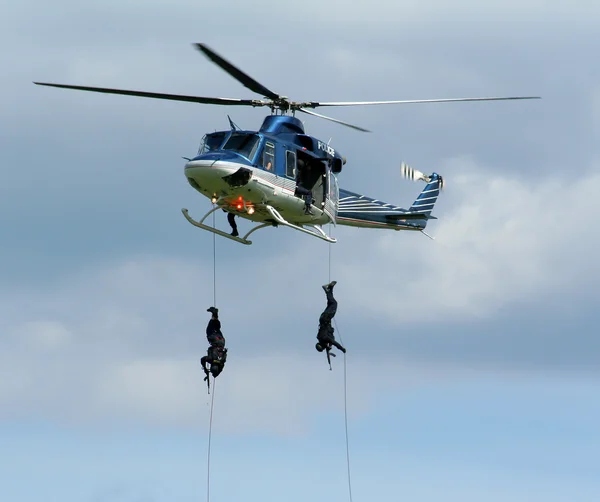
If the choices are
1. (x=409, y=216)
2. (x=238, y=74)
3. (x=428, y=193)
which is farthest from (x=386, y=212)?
(x=238, y=74)

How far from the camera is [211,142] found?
41062mm

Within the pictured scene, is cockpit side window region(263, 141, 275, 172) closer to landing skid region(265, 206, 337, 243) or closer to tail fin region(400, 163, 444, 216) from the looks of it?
landing skid region(265, 206, 337, 243)

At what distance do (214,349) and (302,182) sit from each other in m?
6.44

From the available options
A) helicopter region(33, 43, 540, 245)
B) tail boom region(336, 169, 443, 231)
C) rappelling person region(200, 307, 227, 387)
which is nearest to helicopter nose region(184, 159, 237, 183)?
helicopter region(33, 43, 540, 245)

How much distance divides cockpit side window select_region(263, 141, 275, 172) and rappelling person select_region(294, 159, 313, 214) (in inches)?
58.3

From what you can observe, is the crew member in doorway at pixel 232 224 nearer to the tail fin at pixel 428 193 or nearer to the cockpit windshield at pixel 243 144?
the cockpit windshield at pixel 243 144

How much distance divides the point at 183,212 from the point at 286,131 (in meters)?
4.53

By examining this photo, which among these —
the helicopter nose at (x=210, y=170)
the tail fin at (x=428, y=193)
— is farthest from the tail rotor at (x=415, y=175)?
the helicopter nose at (x=210, y=170)

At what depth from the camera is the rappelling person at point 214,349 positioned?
40.9 meters

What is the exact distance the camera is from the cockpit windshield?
4044 centimetres

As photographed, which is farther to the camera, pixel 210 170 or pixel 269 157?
pixel 269 157

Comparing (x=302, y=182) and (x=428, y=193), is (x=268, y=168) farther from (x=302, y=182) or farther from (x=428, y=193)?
(x=428, y=193)

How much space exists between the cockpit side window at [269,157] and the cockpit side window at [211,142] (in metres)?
1.42

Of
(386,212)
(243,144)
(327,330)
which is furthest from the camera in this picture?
(386,212)
